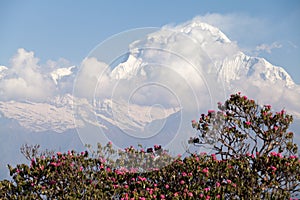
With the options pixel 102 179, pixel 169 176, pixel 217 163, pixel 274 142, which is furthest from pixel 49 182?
pixel 274 142

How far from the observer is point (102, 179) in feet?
40.8

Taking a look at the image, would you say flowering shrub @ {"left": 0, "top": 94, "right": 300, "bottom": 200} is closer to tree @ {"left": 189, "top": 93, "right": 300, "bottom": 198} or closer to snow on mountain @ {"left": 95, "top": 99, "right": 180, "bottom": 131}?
tree @ {"left": 189, "top": 93, "right": 300, "bottom": 198}

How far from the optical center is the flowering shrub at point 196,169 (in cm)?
1143

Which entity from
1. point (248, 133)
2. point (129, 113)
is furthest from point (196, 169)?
point (248, 133)

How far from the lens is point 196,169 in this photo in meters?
11.8

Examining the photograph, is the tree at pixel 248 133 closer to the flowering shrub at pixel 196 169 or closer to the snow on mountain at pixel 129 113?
the flowering shrub at pixel 196 169

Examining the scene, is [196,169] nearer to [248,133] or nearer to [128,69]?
[248,133]

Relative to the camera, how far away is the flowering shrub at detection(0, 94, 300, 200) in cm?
1143

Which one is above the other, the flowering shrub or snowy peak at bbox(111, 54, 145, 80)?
Answer: snowy peak at bbox(111, 54, 145, 80)

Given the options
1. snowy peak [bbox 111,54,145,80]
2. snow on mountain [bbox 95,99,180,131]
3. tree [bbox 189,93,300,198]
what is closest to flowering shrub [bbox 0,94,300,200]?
tree [bbox 189,93,300,198]

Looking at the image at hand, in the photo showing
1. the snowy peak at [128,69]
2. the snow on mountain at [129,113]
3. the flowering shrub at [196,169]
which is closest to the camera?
the flowering shrub at [196,169]

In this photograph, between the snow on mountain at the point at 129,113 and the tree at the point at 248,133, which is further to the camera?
the tree at the point at 248,133

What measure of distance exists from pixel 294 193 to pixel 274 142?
190 centimetres

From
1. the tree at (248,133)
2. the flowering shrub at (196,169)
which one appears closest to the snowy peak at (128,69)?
the flowering shrub at (196,169)
